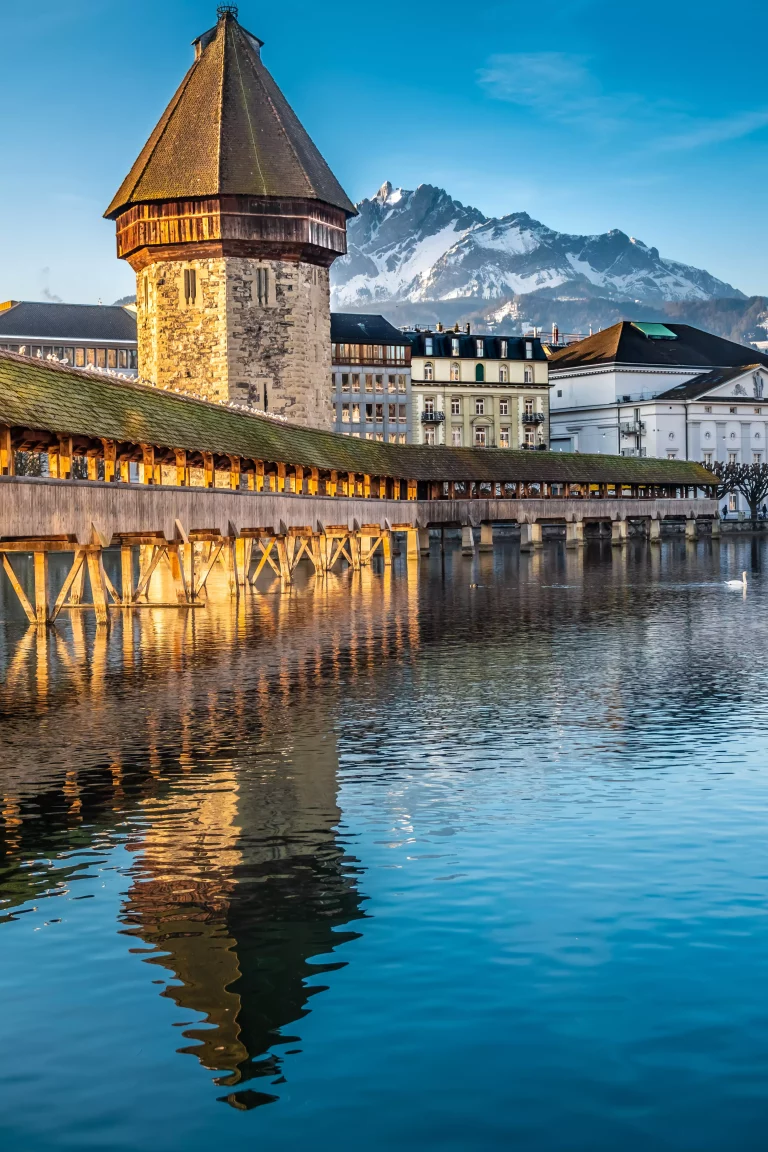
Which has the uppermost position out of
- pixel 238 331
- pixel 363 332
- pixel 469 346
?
pixel 363 332

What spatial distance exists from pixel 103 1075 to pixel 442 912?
3.31 metres

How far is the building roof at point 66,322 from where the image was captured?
119m

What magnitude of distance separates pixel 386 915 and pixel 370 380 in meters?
103

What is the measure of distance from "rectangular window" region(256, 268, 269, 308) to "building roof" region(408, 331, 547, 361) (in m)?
48.7

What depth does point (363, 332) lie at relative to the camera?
369 ft

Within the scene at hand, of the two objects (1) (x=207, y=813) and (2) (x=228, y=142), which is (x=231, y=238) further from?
(1) (x=207, y=813)

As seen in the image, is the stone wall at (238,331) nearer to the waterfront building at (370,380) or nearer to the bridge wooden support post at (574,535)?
the bridge wooden support post at (574,535)

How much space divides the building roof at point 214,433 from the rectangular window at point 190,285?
9.98 metres

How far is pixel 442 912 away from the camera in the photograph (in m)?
10.9

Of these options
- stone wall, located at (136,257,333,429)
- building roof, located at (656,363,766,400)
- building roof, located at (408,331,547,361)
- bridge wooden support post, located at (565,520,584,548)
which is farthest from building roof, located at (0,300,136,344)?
stone wall, located at (136,257,333,429)

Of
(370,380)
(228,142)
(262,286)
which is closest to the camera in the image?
(228,142)

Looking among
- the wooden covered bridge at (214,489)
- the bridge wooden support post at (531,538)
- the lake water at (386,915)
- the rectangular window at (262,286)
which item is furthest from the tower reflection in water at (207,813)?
the bridge wooden support post at (531,538)

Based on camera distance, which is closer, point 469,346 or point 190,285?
point 190,285

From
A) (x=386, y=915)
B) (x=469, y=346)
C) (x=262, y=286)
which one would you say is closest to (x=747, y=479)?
(x=469, y=346)
